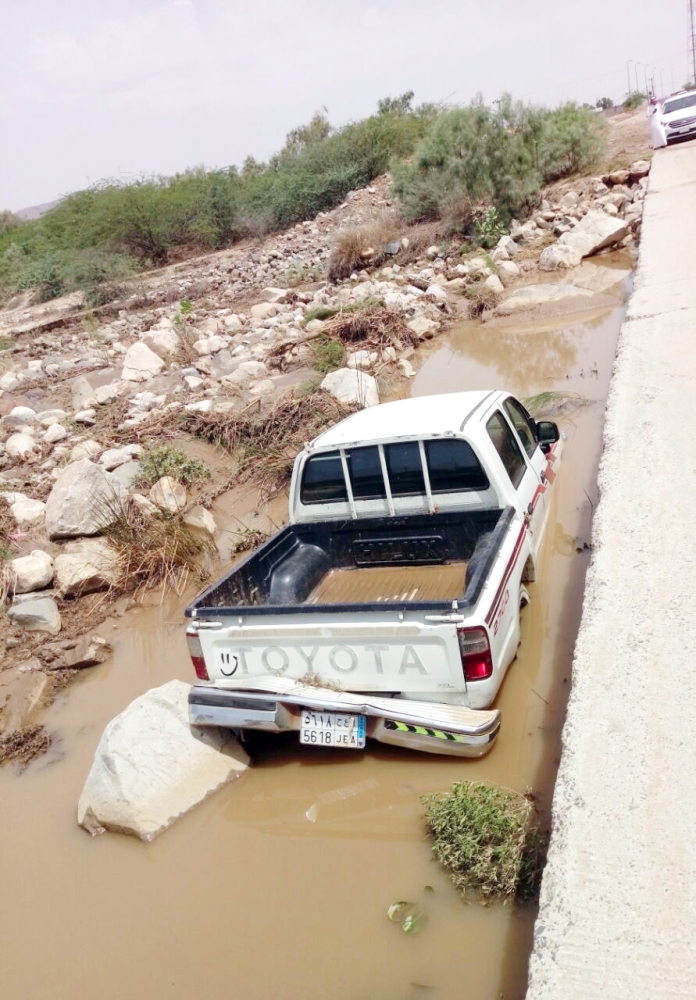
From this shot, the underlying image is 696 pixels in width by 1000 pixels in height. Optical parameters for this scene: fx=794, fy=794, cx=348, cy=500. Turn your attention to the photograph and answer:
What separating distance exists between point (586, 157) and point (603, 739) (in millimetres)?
23494

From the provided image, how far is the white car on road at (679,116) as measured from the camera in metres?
23.0

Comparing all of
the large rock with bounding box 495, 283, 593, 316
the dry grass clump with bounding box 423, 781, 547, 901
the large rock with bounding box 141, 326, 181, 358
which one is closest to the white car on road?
the large rock with bounding box 495, 283, 593, 316

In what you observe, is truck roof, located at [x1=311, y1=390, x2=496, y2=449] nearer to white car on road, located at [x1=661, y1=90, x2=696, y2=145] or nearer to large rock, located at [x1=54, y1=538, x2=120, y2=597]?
large rock, located at [x1=54, y1=538, x2=120, y2=597]

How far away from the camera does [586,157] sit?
23.3m

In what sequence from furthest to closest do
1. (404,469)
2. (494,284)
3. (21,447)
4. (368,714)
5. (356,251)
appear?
(356,251)
(494,284)
(21,447)
(404,469)
(368,714)

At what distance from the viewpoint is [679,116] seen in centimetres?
2303

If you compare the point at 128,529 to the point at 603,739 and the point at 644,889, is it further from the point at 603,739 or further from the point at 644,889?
the point at 644,889

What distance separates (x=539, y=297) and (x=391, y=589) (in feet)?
36.4

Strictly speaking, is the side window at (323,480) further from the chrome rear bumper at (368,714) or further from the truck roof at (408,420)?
the chrome rear bumper at (368,714)

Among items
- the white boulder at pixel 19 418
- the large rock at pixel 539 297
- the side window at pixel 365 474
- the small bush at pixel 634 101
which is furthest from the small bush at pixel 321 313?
the small bush at pixel 634 101

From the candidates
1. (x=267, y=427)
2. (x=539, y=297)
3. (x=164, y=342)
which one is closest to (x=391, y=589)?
(x=267, y=427)

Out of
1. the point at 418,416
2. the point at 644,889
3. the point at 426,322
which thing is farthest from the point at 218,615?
the point at 426,322

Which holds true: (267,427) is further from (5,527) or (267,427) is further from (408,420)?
(408,420)

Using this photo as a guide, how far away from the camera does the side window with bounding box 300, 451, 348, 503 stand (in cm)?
547
